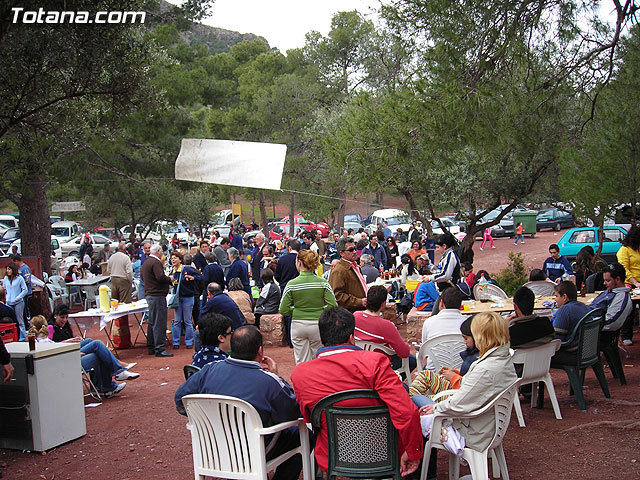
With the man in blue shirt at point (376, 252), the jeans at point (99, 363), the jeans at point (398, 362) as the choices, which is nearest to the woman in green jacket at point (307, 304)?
the jeans at point (398, 362)

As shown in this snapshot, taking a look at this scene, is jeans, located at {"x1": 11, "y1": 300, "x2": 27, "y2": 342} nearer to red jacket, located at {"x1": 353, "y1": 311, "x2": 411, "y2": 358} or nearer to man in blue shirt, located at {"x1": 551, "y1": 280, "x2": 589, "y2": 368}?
red jacket, located at {"x1": 353, "y1": 311, "x2": 411, "y2": 358}

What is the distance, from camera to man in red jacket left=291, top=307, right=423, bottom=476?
328 centimetres

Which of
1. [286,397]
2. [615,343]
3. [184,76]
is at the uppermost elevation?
[184,76]

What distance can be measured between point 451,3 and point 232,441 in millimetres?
4890

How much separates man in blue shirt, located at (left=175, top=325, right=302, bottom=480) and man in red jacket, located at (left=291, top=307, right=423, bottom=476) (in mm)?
198

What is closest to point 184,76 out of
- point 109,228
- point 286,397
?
point 286,397

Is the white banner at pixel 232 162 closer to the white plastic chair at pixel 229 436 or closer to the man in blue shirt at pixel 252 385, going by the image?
the man in blue shirt at pixel 252 385

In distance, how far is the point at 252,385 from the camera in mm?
3635

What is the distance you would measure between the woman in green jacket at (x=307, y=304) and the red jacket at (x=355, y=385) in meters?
2.95

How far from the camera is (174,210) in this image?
23797mm

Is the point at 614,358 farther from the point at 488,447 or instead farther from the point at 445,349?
→ the point at 488,447

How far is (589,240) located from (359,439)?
19.2 metres

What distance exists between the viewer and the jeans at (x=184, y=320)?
10.3 metres

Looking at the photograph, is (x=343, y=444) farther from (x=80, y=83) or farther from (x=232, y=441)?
(x=80, y=83)
